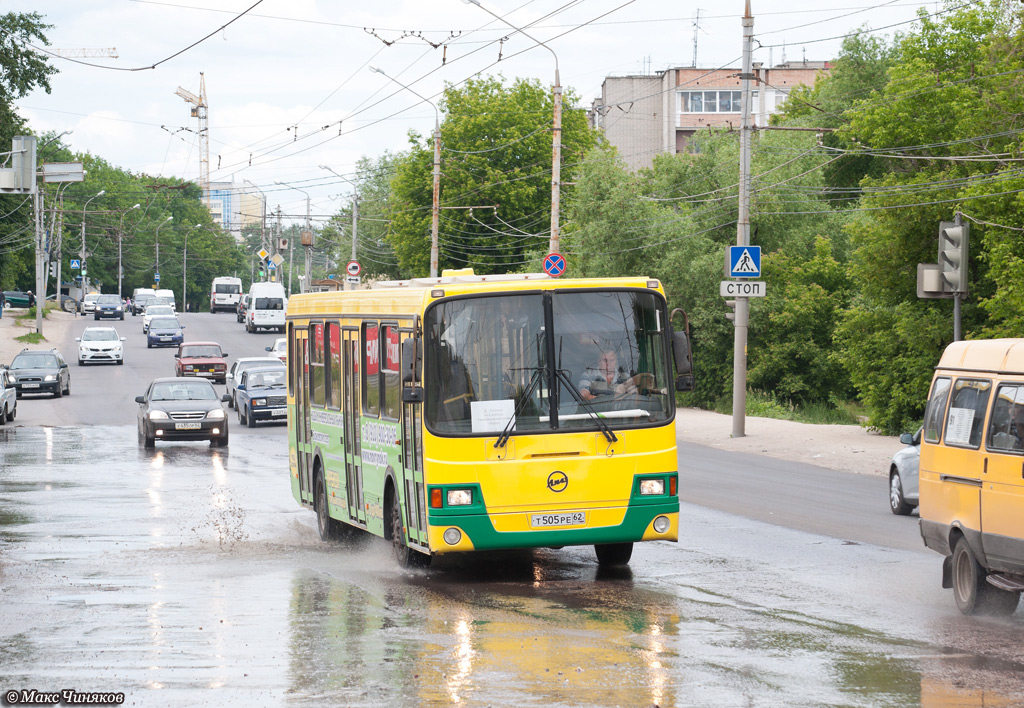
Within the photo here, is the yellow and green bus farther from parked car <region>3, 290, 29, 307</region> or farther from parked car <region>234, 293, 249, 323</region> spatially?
parked car <region>3, 290, 29, 307</region>

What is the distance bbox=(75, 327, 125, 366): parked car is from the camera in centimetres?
6275

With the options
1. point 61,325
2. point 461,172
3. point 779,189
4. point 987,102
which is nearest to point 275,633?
point 987,102

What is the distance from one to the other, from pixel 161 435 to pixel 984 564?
22660mm

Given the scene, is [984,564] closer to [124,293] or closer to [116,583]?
[116,583]

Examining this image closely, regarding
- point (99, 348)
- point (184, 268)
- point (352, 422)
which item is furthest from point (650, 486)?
point (184, 268)

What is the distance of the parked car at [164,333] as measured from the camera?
75.5 meters

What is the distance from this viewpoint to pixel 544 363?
1213 cm

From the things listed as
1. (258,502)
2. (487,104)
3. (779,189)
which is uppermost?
(487,104)

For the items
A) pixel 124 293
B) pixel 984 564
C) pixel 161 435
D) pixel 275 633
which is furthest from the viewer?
pixel 124 293

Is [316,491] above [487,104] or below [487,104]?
below

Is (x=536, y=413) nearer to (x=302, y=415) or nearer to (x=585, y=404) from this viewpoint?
(x=585, y=404)

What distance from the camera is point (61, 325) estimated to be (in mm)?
90688

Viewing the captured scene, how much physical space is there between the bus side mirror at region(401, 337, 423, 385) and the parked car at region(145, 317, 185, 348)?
6574cm

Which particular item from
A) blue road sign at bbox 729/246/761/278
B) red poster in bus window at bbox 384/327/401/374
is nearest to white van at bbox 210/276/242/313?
blue road sign at bbox 729/246/761/278
